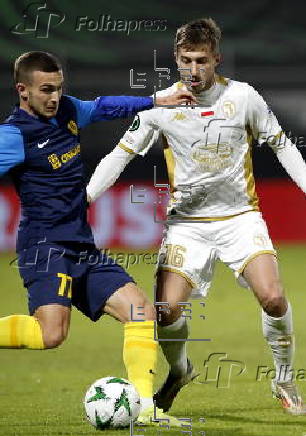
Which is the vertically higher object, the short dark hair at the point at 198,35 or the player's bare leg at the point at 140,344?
the short dark hair at the point at 198,35

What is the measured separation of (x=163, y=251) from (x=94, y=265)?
1.93 ft

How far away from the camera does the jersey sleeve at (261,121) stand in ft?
21.9

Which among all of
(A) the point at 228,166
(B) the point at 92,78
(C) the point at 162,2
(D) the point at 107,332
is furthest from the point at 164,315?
(C) the point at 162,2

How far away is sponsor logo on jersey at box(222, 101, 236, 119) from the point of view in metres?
6.66

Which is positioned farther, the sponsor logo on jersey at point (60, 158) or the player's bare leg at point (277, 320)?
the player's bare leg at point (277, 320)

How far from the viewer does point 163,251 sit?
6770 mm

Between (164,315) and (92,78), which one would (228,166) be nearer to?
(164,315)

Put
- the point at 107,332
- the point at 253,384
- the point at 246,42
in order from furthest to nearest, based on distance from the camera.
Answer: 1. the point at 246,42
2. the point at 107,332
3. the point at 253,384

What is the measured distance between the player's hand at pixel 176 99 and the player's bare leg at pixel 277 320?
93cm

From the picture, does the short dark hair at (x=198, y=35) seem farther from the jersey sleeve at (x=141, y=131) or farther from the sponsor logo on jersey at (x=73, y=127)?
the sponsor logo on jersey at (x=73, y=127)

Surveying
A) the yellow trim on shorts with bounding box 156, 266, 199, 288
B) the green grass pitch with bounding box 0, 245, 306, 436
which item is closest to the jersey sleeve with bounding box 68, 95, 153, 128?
the yellow trim on shorts with bounding box 156, 266, 199, 288

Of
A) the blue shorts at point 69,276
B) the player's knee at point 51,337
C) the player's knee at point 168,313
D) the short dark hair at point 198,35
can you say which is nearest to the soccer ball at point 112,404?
Result: the player's knee at point 51,337

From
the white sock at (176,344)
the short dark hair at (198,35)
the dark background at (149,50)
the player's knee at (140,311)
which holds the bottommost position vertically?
the white sock at (176,344)

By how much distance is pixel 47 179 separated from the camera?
6.28m
